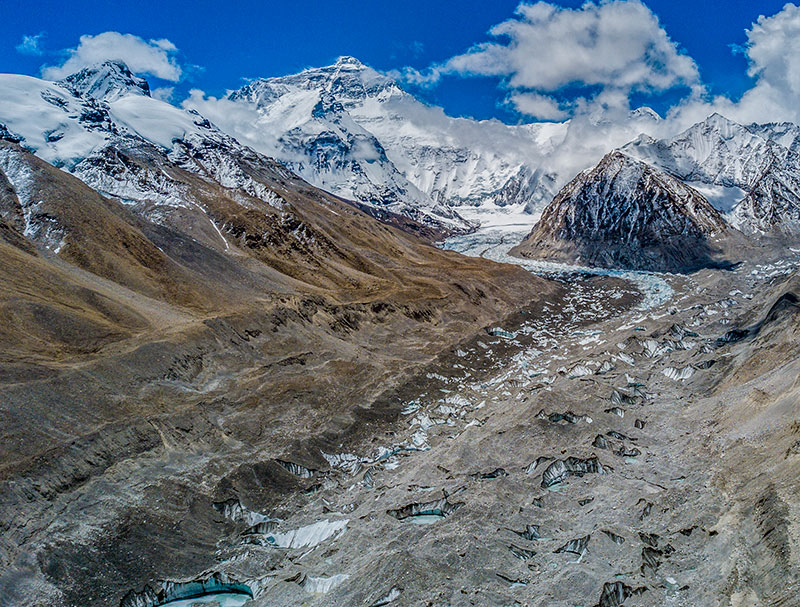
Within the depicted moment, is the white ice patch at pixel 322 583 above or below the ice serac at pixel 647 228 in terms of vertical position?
below

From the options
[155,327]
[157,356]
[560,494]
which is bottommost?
[560,494]

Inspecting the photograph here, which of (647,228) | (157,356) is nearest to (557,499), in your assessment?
(157,356)

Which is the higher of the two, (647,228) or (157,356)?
(647,228)

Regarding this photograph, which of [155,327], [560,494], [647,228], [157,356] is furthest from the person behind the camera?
[647,228]

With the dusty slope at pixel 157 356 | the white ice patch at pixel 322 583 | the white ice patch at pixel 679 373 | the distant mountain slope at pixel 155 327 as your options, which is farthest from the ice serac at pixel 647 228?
the white ice patch at pixel 322 583

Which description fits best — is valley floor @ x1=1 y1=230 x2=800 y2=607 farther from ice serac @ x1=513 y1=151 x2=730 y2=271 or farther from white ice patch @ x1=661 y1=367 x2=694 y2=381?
ice serac @ x1=513 y1=151 x2=730 y2=271

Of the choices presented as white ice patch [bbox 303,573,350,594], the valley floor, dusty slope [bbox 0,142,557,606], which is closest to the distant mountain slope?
dusty slope [bbox 0,142,557,606]

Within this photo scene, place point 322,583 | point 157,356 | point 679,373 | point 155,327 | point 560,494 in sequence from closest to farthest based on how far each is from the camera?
1. point 322,583
2. point 560,494
3. point 157,356
4. point 679,373
5. point 155,327

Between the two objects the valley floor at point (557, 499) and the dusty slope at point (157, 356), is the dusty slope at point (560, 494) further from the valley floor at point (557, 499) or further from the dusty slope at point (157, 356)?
the dusty slope at point (157, 356)

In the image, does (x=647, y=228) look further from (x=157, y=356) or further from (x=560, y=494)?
(x=157, y=356)
